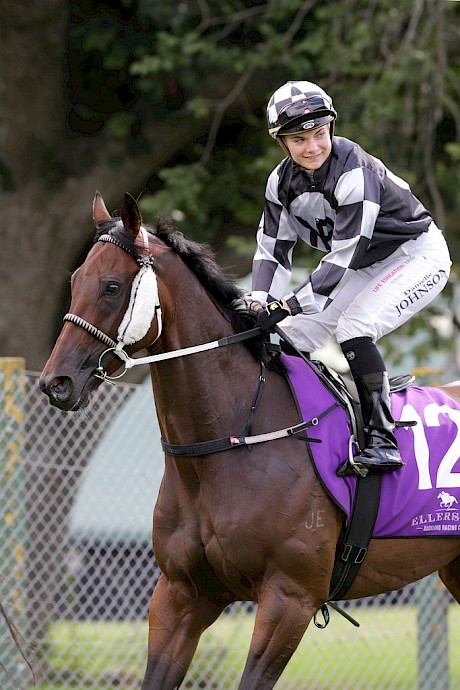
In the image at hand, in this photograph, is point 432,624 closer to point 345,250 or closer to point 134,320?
point 345,250

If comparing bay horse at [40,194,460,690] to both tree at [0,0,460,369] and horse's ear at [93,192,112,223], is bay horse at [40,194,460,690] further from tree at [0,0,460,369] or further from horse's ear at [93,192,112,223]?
tree at [0,0,460,369]

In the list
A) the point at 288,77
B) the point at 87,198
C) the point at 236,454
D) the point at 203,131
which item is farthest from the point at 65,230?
the point at 236,454

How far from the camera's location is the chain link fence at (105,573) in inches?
245

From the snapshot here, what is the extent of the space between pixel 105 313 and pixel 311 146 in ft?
3.64

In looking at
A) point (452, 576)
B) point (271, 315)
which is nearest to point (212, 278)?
point (271, 315)

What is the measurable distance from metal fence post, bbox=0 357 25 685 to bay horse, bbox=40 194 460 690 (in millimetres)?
1885

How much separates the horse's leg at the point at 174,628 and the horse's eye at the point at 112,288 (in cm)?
118

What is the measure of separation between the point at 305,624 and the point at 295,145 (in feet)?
6.12

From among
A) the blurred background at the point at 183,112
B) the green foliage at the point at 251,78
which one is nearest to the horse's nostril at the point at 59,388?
the blurred background at the point at 183,112

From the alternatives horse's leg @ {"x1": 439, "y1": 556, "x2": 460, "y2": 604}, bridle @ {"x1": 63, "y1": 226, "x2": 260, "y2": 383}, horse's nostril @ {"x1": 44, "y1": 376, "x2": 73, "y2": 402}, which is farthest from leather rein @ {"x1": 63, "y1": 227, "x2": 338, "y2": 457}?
horse's leg @ {"x1": 439, "y1": 556, "x2": 460, "y2": 604}

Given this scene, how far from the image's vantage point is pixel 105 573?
6.54 metres

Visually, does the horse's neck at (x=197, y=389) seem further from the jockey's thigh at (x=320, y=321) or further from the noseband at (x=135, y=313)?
the jockey's thigh at (x=320, y=321)

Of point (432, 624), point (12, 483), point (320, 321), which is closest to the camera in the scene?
point (320, 321)

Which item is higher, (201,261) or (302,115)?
(302,115)
